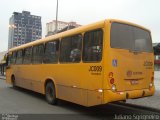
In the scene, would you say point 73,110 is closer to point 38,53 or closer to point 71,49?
point 71,49

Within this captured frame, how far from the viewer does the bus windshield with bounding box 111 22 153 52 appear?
9.74 meters

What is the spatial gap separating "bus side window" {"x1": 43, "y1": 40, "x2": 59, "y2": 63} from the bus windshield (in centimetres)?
342

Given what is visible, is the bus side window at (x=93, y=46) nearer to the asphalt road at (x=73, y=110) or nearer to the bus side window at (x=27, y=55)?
the asphalt road at (x=73, y=110)

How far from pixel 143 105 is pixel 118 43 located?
324cm

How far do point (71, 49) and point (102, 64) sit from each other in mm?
2212

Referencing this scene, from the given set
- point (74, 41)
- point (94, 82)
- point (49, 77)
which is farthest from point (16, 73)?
point (94, 82)

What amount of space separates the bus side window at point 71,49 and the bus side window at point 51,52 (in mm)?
593

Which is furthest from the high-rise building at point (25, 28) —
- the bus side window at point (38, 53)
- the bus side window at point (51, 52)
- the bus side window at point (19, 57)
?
the bus side window at point (51, 52)

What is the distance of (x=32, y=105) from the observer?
41.5ft

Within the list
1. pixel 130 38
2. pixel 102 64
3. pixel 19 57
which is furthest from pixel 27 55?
pixel 102 64

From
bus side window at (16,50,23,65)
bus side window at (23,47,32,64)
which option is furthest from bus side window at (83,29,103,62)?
bus side window at (16,50,23,65)

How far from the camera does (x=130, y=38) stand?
33.4ft

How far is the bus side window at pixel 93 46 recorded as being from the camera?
9.65 meters

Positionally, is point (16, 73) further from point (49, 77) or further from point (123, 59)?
point (123, 59)
